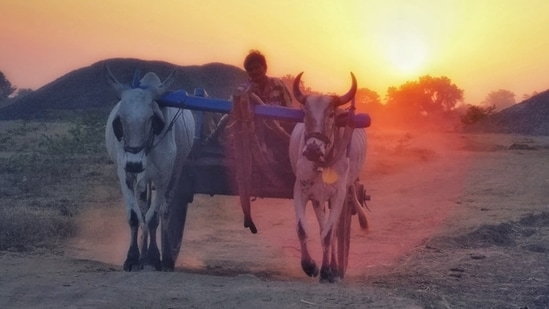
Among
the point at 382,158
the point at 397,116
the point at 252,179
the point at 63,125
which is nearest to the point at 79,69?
the point at 63,125

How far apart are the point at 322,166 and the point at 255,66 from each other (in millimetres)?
1642

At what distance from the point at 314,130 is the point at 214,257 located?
2707 mm

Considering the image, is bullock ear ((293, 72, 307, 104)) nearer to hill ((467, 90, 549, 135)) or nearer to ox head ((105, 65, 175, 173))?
ox head ((105, 65, 175, 173))

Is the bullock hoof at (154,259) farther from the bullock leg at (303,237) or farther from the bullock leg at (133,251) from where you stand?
the bullock leg at (303,237)

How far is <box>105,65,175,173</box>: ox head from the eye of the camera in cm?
664

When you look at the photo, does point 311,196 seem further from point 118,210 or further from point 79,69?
point 79,69

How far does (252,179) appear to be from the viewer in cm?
727

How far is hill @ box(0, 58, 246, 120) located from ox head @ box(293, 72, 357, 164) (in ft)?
95.5

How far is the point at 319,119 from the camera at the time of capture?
649 cm

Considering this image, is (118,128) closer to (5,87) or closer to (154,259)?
(154,259)

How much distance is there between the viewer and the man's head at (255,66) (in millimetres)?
7949

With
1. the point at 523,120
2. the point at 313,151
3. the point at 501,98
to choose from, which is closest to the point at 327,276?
the point at 313,151

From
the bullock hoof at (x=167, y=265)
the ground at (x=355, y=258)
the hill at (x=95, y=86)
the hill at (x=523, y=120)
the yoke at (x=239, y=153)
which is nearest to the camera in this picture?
the ground at (x=355, y=258)

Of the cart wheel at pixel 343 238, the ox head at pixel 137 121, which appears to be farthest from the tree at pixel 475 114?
the ox head at pixel 137 121
